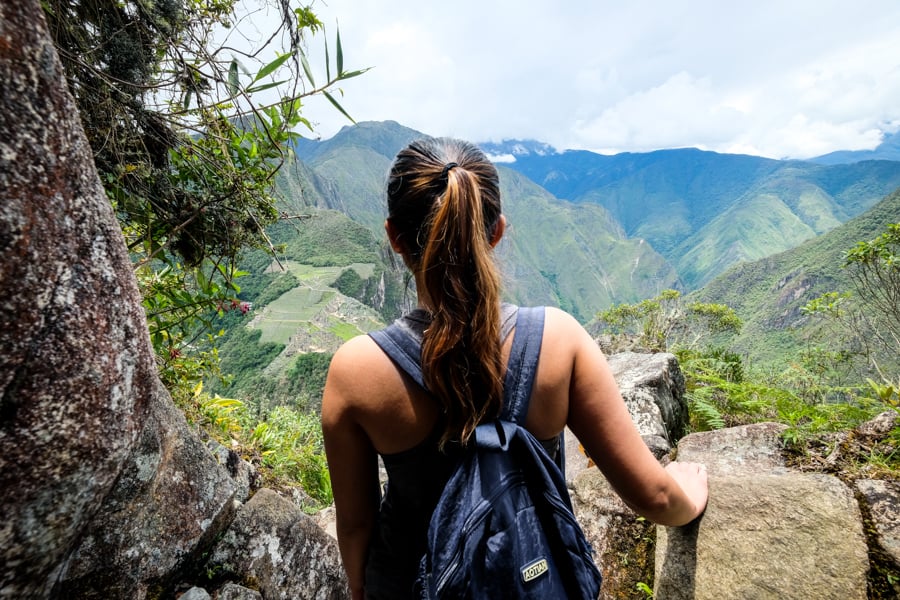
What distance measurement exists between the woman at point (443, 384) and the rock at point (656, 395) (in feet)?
9.23

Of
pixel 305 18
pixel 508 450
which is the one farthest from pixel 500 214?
pixel 305 18

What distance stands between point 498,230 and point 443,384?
2.14 ft

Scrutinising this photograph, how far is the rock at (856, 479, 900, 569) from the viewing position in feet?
5.45

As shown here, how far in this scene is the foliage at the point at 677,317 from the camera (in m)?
14.8

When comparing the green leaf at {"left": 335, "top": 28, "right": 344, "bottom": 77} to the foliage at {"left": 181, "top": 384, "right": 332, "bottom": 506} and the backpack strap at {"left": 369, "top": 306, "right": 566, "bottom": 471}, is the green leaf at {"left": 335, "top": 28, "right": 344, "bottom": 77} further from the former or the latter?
the foliage at {"left": 181, "top": 384, "right": 332, "bottom": 506}

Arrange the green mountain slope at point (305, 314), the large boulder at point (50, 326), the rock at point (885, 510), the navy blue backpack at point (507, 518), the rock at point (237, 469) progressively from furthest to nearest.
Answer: the green mountain slope at point (305, 314)
the rock at point (237, 469)
the rock at point (885, 510)
the navy blue backpack at point (507, 518)
the large boulder at point (50, 326)

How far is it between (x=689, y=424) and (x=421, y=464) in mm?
4672

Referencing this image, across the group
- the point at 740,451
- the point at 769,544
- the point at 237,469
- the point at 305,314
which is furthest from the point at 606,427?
the point at 305,314

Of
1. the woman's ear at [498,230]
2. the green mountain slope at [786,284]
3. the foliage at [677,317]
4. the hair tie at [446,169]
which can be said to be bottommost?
the green mountain slope at [786,284]

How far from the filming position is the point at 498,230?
1.56 metres

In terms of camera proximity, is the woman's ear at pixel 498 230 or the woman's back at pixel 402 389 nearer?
the woman's back at pixel 402 389

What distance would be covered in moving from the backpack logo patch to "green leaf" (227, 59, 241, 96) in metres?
2.60

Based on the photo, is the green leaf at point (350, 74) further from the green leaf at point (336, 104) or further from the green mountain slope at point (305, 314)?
the green mountain slope at point (305, 314)

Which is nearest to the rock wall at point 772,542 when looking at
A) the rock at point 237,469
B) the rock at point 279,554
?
the rock at point 279,554
